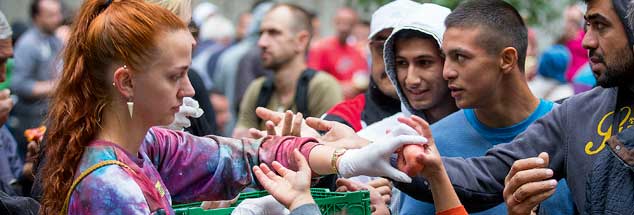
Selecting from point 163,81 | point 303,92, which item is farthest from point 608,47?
point 303,92

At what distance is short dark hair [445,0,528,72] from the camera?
5.05 m

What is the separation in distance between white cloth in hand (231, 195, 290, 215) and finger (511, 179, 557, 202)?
0.81 meters

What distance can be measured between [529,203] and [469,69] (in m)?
1.06

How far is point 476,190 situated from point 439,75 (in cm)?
115

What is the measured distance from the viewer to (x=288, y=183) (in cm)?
374

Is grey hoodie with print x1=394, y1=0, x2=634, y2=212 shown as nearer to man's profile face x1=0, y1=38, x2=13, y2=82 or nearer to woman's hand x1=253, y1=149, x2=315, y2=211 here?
woman's hand x1=253, y1=149, x2=315, y2=211

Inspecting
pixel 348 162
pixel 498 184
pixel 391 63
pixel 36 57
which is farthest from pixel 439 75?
pixel 36 57

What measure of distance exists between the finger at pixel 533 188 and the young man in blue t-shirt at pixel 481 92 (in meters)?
0.87

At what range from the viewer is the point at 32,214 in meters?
4.49

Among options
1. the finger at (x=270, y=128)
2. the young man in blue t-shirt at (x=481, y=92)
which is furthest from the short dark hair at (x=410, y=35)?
the finger at (x=270, y=128)

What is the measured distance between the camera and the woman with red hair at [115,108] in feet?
11.7

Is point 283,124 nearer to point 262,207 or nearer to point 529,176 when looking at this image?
point 262,207

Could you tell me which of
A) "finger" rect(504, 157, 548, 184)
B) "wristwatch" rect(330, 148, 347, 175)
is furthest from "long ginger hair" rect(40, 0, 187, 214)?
"finger" rect(504, 157, 548, 184)

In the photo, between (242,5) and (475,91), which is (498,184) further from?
(242,5)
